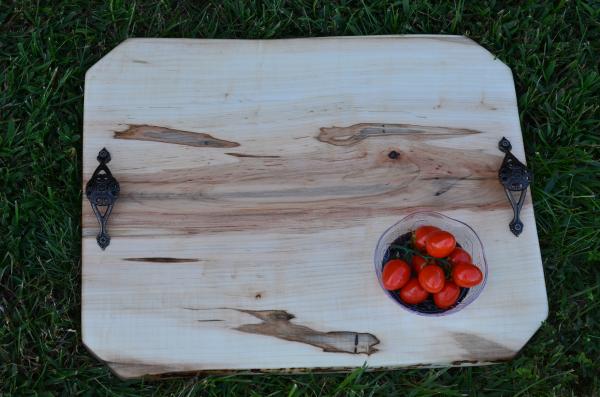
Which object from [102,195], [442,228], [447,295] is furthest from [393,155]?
[102,195]

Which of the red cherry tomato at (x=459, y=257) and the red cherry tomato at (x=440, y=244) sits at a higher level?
the red cherry tomato at (x=440, y=244)

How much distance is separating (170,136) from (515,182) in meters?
1.14

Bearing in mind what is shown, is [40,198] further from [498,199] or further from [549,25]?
[549,25]

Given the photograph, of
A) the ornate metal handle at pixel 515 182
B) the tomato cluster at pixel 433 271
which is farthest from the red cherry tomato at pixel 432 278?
the ornate metal handle at pixel 515 182

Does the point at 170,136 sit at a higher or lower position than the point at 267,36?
lower

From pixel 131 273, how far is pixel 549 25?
184 cm

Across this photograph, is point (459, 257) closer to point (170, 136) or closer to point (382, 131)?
point (382, 131)

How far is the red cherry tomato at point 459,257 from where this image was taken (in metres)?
1.95

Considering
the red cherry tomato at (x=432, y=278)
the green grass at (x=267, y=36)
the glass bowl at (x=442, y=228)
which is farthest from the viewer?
the green grass at (x=267, y=36)

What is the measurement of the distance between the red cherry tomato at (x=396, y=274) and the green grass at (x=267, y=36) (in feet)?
1.01

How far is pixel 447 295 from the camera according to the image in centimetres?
194

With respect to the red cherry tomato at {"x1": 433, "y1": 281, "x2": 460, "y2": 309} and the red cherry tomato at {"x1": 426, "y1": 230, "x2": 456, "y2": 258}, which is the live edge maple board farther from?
the red cherry tomato at {"x1": 426, "y1": 230, "x2": 456, "y2": 258}

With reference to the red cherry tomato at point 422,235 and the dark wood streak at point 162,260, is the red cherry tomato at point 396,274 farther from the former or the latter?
the dark wood streak at point 162,260

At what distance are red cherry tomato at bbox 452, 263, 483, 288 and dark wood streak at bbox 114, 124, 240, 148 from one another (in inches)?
32.5
